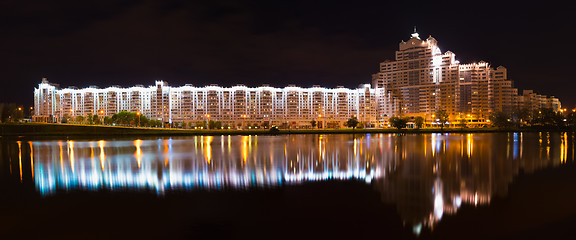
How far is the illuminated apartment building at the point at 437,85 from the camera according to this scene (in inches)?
5221

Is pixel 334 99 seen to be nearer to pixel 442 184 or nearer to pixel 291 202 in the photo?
pixel 442 184

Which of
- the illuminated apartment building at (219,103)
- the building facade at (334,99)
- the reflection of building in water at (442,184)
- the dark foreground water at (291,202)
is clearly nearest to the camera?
the dark foreground water at (291,202)

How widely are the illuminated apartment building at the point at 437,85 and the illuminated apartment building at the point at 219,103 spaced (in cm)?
1270

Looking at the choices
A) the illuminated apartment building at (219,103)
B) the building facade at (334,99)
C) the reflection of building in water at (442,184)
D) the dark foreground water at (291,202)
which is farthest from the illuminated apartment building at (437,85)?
the dark foreground water at (291,202)

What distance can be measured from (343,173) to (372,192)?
377cm

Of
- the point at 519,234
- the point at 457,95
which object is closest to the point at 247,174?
the point at 519,234

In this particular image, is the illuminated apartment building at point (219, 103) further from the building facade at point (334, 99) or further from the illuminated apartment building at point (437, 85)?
the illuminated apartment building at point (437, 85)

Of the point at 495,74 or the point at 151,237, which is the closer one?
the point at 151,237

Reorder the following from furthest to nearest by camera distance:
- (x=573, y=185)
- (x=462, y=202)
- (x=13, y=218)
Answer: (x=573, y=185) → (x=462, y=202) → (x=13, y=218)

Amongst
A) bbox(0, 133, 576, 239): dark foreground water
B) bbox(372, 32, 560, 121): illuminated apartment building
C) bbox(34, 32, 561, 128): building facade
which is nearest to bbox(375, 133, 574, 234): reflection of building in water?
bbox(0, 133, 576, 239): dark foreground water

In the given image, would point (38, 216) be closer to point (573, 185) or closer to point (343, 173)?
point (343, 173)

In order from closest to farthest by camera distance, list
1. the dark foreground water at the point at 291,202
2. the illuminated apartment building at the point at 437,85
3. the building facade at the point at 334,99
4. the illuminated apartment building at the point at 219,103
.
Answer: the dark foreground water at the point at 291,202, the illuminated apartment building at the point at 437,85, the building facade at the point at 334,99, the illuminated apartment building at the point at 219,103

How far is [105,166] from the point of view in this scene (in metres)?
17.9

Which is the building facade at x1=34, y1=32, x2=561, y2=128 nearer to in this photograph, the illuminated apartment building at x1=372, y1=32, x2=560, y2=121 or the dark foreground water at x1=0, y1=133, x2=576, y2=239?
the illuminated apartment building at x1=372, y1=32, x2=560, y2=121
